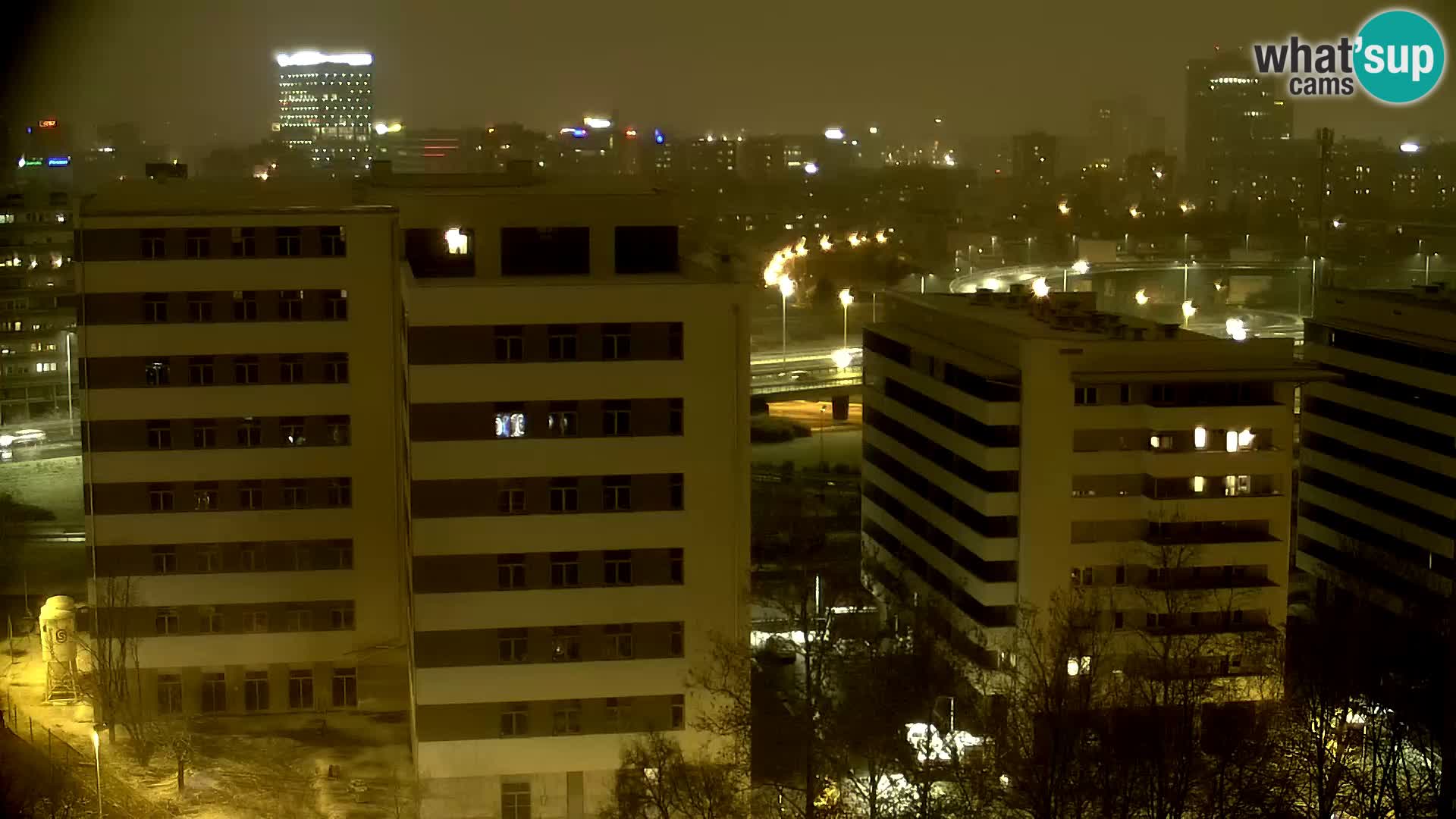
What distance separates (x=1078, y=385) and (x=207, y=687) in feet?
13.5

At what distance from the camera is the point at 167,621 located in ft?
25.9

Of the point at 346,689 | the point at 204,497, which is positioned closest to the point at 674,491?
the point at 346,689

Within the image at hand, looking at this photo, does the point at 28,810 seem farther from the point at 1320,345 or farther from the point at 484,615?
the point at 1320,345

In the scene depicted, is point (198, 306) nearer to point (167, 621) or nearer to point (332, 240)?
point (332, 240)

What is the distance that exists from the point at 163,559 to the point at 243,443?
2.02 ft

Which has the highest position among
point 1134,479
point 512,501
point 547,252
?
point 547,252

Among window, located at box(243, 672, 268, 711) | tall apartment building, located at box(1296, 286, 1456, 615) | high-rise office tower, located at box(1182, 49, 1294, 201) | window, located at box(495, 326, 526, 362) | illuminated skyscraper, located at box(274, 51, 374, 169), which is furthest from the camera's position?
high-rise office tower, located at box(1182, 49, 1294, 201)

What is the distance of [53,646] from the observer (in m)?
8.45

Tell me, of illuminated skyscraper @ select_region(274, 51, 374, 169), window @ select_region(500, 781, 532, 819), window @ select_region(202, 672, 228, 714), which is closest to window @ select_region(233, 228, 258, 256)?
window @ select_region(202, 672, 228, 714)

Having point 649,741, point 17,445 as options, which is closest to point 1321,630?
point 649,741

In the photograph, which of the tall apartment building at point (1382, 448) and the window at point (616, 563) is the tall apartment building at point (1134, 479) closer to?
the tall apartment building at point (1382, 448)

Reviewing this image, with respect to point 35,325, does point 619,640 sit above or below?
below

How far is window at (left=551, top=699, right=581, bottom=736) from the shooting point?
677 cm

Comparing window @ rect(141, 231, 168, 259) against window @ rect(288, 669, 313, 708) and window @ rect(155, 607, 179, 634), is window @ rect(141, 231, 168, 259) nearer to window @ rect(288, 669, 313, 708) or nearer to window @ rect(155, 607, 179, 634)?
window @ rect(155, 607, 179, 634)
